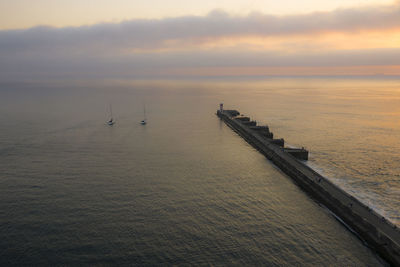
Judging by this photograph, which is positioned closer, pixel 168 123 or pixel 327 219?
pixel 327 219

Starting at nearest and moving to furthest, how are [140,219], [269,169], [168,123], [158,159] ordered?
1. [140,219]
2. [269,169]
3. [158,159]
4. [168,123]

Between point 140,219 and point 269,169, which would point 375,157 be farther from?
point 140,219

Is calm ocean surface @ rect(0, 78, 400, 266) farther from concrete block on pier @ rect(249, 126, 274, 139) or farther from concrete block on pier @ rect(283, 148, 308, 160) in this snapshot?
concrete block on pier @ rect(249, 126, 274, 139)

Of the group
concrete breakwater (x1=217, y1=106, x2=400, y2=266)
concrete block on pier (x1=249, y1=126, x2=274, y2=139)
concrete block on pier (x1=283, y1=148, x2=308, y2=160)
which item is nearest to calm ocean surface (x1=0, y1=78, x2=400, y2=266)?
concrete breakwater (x1=217, y1=106, x2=400, y2=266)

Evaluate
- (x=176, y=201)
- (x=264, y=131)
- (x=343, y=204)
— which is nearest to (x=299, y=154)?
(x=264, y=131)

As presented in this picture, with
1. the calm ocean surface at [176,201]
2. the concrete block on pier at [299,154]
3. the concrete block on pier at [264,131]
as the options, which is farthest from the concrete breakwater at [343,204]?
the concrete block on pier at [264,131]

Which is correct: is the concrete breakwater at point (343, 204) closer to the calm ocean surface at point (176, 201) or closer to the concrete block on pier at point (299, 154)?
the concrete block on pier at point (299, 154)

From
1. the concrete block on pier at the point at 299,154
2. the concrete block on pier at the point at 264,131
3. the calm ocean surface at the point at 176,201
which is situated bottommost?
the calm ocean surface at the point at 176,201

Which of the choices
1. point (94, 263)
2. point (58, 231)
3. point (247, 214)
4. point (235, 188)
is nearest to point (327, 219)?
point (247, 214)
